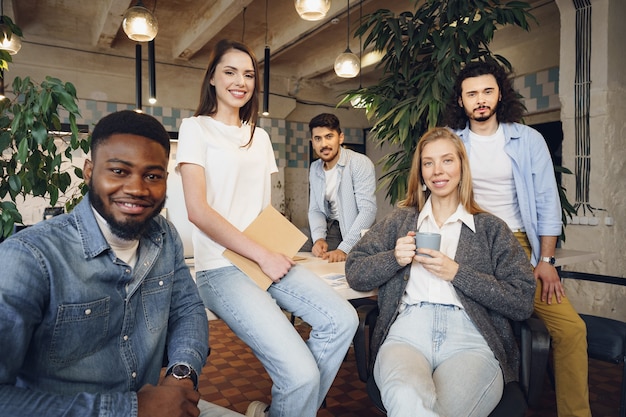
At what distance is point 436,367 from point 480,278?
344 mm

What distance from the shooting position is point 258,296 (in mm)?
1446

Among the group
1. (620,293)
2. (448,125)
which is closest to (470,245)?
(448,125)

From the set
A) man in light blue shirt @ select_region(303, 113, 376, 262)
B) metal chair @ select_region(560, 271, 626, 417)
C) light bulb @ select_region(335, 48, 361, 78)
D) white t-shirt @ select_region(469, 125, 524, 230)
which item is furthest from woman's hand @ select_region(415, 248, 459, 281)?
light bulb @ select_region(335, 48, 361, 78)

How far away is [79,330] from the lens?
95 cm

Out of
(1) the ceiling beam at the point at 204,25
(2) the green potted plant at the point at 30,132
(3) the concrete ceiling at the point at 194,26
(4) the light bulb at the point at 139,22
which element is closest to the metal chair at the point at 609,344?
(2) the green potted plant at the point at 30,132

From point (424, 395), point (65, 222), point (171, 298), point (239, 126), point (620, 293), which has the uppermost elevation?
point (239, 126)

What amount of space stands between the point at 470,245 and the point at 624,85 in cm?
304

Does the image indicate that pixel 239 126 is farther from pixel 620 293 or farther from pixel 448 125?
pixel 620 293

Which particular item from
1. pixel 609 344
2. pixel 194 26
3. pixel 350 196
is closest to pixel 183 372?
pixel 609 344

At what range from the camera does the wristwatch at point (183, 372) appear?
1100mm

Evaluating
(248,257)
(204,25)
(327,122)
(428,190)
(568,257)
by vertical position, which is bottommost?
(568,257)

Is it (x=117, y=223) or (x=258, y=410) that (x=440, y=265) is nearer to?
Answer: (x=258, y=410)

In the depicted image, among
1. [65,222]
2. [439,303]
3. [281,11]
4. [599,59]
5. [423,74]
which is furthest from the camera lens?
[281,11]

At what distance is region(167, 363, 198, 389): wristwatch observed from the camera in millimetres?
1100
